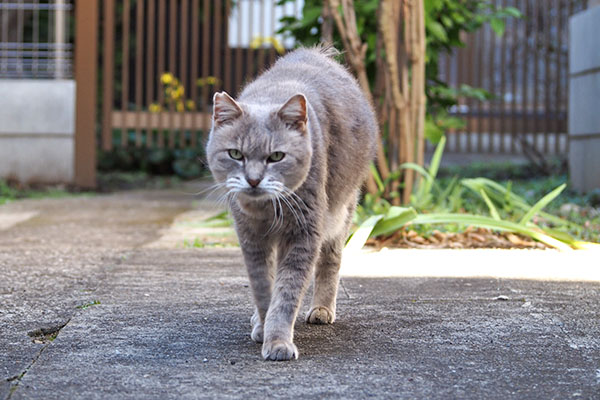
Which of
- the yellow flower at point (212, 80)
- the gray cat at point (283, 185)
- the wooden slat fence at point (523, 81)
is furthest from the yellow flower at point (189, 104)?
the gray cat at point (283, 185)

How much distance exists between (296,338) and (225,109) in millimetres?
790

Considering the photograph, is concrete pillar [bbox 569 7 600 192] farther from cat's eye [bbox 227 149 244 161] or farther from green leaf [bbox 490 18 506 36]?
cat's eye [bbox 227 149 244 161]

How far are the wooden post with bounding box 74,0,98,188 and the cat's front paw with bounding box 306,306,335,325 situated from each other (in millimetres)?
5644

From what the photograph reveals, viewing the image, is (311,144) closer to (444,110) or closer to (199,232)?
(199,232)

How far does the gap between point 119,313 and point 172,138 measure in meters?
5.66

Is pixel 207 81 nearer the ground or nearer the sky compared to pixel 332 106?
nearer the sky

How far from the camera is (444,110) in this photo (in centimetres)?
616

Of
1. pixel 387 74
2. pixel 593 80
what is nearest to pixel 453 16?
pixel 387 74

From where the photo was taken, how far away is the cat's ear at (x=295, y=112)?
7.69 ft

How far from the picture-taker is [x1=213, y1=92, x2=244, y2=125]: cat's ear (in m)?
2.39

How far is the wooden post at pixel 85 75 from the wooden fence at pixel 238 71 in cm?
3

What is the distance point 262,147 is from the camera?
2.33 meters

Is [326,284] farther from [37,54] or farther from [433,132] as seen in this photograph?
[37,54]

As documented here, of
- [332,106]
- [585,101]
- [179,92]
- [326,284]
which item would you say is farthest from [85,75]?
[326,284]
